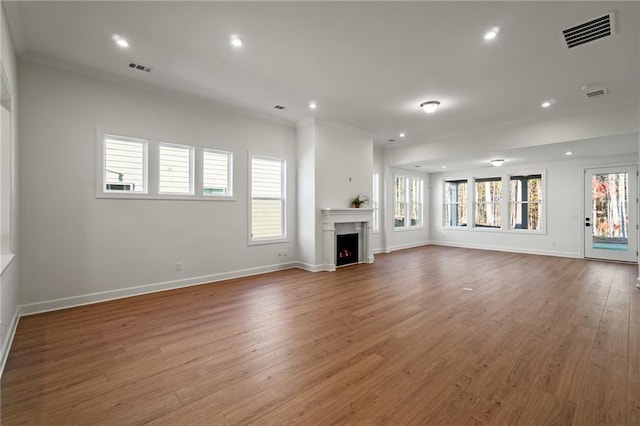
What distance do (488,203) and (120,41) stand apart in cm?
1008

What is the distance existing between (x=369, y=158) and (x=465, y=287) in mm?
3716

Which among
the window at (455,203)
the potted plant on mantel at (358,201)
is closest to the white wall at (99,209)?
the potted plant on mantel at (358,201)

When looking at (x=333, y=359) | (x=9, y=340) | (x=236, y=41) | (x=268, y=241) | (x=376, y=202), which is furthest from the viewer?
(x=376, y=202)

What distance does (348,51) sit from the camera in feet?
11.8

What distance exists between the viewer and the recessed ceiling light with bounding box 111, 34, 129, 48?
131 inches

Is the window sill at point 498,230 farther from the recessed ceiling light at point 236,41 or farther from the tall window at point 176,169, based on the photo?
the recessed ceiling light at point 236,41

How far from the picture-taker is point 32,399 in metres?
2.04

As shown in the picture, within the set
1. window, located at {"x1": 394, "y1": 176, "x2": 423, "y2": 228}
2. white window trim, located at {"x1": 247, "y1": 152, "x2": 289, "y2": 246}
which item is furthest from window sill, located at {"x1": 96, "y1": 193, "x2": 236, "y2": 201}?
window, located at {"x1": 394, "y1": 176, "x2": 423, "y2": 228}

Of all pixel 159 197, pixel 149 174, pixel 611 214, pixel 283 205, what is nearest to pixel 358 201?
pixel 283 205

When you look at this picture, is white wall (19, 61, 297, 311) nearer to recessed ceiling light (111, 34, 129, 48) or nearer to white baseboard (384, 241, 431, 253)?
recessed ceiling light (111, 34, 129, 48)

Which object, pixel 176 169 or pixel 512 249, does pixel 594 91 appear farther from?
pixel 176 169

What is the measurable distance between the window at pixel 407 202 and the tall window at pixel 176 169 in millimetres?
6307

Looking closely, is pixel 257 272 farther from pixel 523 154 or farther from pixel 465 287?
pixel 523 154

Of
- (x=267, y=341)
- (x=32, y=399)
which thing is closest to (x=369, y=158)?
(x=267, y=341)
